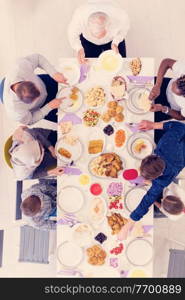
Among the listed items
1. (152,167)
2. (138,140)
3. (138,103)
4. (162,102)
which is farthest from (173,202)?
(162,102)

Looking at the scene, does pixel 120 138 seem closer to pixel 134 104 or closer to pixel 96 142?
pixel 96 142

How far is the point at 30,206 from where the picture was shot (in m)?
2.88

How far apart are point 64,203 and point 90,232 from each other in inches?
12.7

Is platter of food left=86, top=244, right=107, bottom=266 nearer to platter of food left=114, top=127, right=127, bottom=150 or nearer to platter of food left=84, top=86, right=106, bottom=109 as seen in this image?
platter of food left=114, top=127, right=127, bottom=150

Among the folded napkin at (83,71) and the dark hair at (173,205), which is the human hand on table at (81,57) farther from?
the dark hair at (173,205)

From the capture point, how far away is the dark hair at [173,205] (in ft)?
9.39

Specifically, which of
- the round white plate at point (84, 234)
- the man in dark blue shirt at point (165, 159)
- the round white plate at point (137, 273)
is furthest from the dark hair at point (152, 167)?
the round white plate at point (137, 273)

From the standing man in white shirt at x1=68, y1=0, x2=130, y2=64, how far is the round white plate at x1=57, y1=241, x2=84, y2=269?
5.17ft

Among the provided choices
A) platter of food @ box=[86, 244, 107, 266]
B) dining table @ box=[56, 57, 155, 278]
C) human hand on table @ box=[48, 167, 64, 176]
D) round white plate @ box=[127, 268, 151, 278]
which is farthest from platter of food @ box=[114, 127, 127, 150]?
round white plate @ box=[127, 268, 151, 278]

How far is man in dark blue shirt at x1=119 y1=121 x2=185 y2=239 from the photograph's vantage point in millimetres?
2973

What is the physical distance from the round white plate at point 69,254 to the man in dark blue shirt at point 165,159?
38 cm

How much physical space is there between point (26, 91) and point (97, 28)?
819mm

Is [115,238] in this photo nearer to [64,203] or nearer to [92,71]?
[64,203]

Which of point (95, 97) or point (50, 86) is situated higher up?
point (50, 86)
